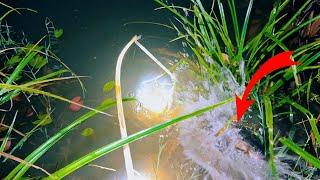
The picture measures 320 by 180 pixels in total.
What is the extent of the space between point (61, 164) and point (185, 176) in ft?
2.70

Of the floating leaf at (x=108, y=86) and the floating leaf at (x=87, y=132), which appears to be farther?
the floating leaf at (x=108, y=86)

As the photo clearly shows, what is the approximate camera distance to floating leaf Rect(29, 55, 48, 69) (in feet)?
7.70

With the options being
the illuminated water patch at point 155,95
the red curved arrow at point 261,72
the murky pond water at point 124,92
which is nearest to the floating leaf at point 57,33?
the murky pond water at point 124,92

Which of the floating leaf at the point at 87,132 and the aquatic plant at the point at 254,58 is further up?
the aquatic plant at the point at 254,58

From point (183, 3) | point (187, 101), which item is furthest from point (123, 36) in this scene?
point (187, 101)

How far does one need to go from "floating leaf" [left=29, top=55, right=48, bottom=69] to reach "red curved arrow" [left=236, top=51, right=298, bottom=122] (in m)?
1.45

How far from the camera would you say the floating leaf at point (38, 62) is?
2348mm

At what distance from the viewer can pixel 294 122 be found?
2.04 m

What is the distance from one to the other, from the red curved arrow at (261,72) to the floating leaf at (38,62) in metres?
1.45

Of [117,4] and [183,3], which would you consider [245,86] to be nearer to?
[183,3]

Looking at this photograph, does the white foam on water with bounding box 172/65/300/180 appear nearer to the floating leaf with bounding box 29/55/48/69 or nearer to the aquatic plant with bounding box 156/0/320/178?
the aquatic plant with bounding box 156/0/320/178

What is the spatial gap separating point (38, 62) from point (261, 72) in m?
1.66

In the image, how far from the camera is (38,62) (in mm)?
2365

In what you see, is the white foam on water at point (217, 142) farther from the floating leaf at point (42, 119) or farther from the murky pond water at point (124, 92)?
the floating leaf at point (42, 119)
